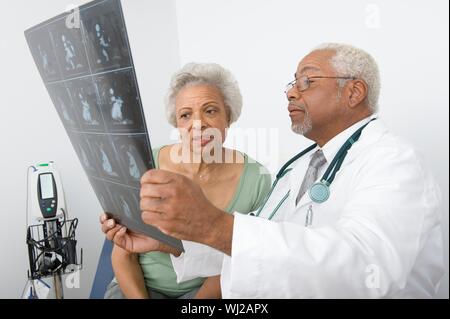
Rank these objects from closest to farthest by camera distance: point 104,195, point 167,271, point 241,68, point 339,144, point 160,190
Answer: point 160,190, point 104,195, point 339,144, point 167,271, point 241,68

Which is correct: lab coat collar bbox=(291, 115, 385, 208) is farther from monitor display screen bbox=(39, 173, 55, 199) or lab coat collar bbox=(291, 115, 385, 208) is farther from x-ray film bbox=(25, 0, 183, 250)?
monitor display screen bbox=(39, 173, 55, 199)

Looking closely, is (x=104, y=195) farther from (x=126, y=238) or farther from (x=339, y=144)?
(x=339, y=144)

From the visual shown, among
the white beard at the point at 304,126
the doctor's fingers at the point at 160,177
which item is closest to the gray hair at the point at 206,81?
the white beard at the point at 304,126

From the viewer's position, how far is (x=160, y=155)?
1588 mm

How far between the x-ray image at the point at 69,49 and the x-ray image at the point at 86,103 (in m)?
0.02

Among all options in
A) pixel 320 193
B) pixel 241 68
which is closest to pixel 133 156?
pixel 320 193

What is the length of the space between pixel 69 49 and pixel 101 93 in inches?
4.4

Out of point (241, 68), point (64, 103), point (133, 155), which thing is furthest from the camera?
point (241, 68)

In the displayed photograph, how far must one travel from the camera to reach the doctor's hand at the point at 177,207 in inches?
25.0

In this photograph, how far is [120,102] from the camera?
2.30 ft

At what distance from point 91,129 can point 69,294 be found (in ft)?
4.92

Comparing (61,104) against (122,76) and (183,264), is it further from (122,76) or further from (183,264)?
(183,264)

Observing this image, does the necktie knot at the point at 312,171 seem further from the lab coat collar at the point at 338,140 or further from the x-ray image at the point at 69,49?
the x-ray image at the point at 69,49

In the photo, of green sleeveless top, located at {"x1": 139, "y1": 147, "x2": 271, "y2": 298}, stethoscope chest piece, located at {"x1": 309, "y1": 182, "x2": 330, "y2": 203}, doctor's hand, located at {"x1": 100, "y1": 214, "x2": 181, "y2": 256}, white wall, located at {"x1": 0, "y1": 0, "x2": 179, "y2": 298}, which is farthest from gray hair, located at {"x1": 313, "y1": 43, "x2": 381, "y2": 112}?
white wall, located at {"x1": 0, "y1": 0, "x2": 179, "y2": 298}
